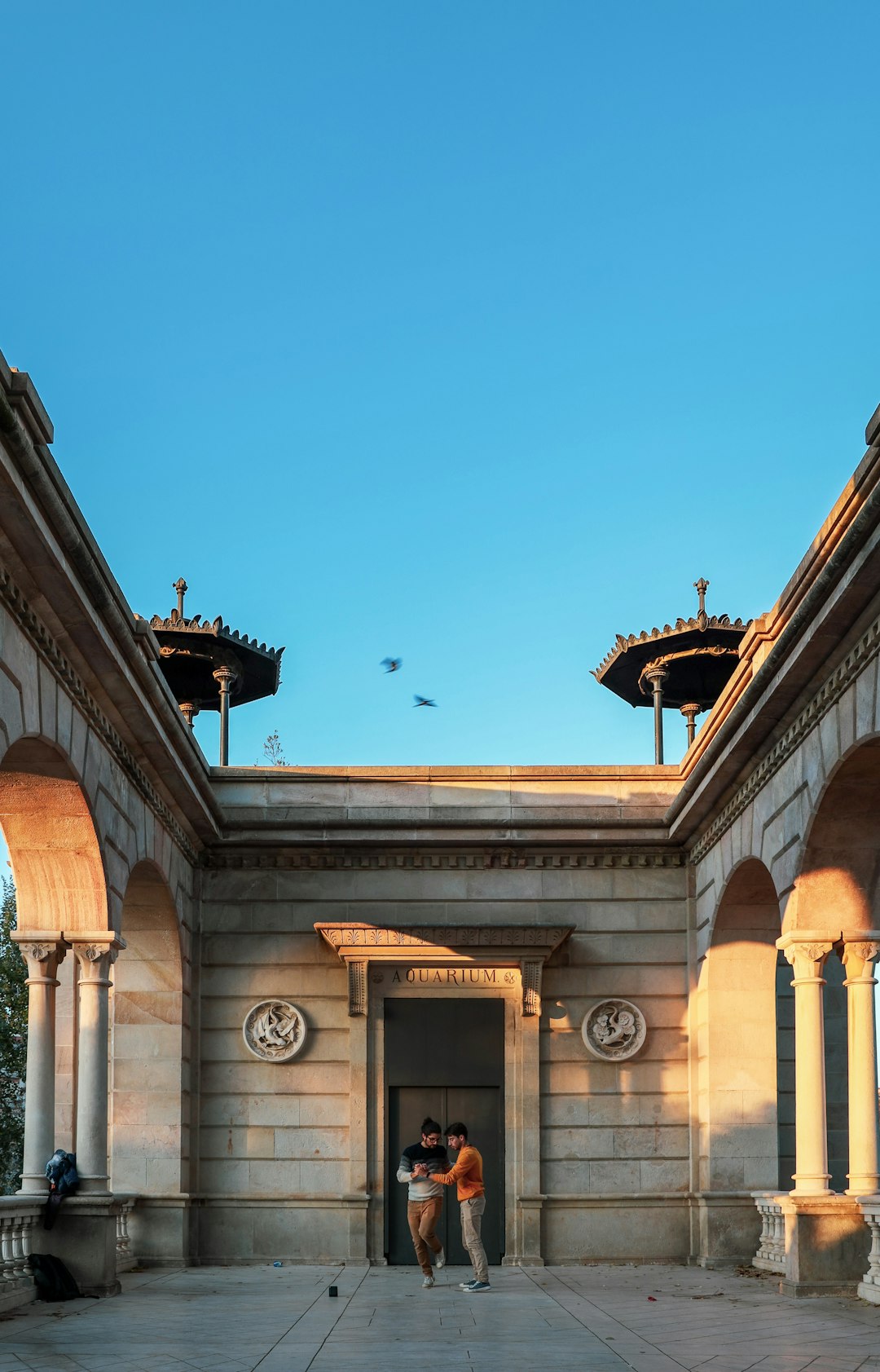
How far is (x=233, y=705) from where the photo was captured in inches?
1115

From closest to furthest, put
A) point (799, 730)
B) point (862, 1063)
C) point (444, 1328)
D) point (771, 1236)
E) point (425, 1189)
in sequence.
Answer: point (444, 1328) < point (799, 730) < point (862, 1063) < point (425, 1189) < point (771, 1236)

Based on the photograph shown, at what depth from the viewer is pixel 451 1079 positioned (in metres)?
21.7

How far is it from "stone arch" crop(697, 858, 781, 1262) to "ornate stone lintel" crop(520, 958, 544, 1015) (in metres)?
2.21

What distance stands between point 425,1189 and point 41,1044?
4252mm

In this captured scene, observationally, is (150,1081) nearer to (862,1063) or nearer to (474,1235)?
(474,1235)

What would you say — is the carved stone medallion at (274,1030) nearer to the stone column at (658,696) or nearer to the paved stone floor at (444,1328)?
the paved stone floor at (444,1328)

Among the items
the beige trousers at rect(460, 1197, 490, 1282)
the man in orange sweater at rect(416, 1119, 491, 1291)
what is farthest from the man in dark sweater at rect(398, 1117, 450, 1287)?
the beige trousers at rect(460, 1197, 490, 1282)

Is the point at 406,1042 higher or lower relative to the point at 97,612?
lower

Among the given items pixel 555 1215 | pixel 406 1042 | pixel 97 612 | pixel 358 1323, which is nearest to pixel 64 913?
pixel 97 612

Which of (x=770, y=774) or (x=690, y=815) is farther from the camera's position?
(x=690, y=815)

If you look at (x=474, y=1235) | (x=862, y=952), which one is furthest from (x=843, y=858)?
(x=474, y=1235)

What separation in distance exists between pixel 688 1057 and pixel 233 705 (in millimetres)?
10699

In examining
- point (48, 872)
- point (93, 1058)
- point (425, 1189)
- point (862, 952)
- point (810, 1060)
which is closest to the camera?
point (862, 952)

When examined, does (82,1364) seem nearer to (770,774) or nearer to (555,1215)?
(770,774)
